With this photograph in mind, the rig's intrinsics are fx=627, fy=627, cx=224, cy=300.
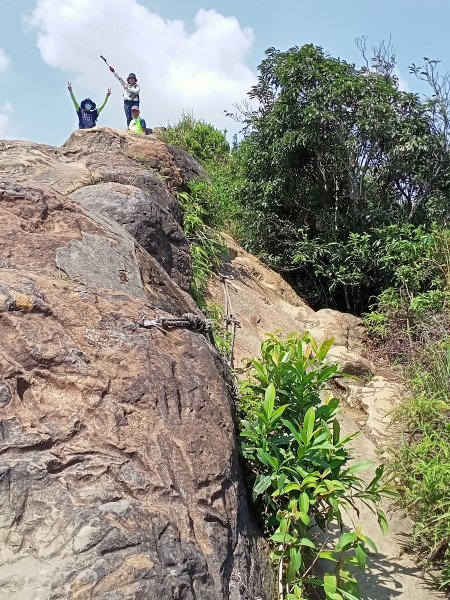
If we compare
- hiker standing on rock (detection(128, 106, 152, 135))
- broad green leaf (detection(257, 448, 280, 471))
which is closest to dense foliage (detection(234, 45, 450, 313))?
hiker standing on rock (detection(128, 106, 152, 135))

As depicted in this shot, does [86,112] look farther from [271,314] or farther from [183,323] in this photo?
[183,323]

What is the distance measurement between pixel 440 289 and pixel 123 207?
Answer: 423 centimetres

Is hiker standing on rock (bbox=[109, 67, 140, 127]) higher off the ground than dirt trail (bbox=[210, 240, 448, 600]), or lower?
higher

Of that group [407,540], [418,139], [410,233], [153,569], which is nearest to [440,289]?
[410,233]

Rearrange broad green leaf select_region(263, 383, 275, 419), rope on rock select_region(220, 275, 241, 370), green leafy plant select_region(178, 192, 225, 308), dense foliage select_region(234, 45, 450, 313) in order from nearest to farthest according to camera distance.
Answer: broad green leaf select_region(263, 383, 275, 419) < rope on rock select_region(220, 275, 241, 370) < green leafy plant select_region(178, 192, 225, 308) < dense foliage select_region(234, 45, 450, 313)

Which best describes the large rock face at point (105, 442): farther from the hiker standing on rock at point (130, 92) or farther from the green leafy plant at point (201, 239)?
the hiker standing on rock at point (130, 92)

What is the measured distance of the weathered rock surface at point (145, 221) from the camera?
517 centimetres

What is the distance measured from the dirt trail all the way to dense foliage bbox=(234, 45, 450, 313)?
0.70m

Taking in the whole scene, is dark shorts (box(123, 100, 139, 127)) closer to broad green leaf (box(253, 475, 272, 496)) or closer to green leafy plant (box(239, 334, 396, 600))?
green leafy plant (box(239, 334, 396, 600))

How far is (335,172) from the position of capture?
364 inches

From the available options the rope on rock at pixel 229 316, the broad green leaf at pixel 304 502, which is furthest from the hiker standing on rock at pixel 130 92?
the broad green leaf at pixel 304 502

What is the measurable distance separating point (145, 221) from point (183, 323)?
228cm

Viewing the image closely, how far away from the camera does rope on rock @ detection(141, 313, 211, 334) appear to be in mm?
2984

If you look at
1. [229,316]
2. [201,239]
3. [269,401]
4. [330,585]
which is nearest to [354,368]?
[229,316]
